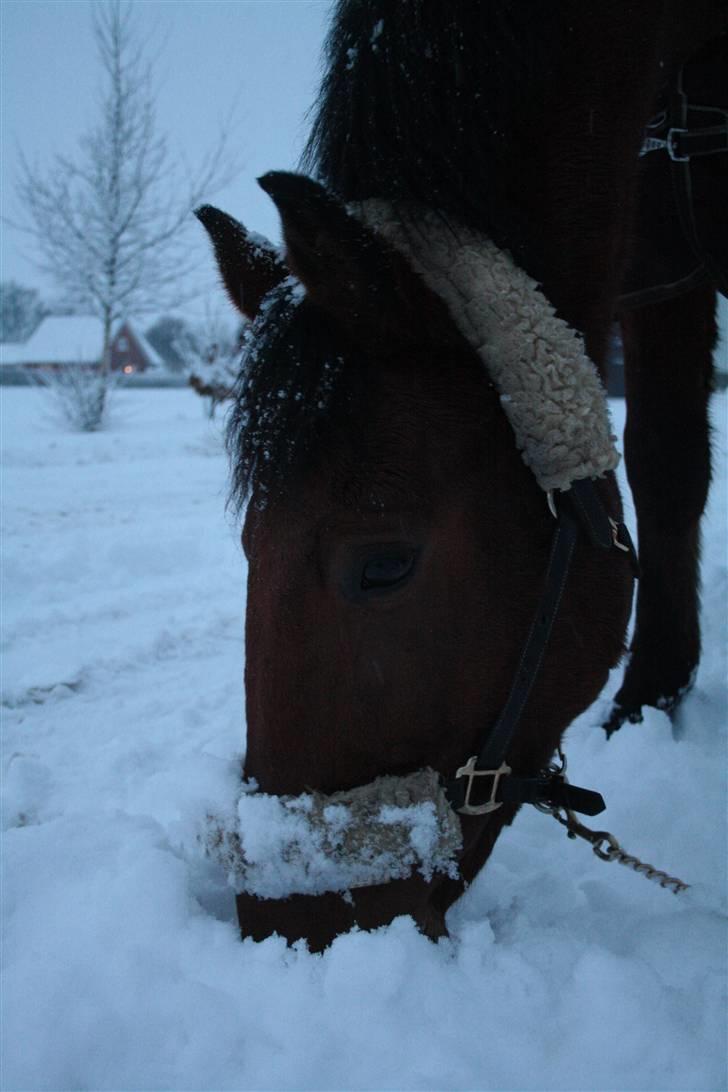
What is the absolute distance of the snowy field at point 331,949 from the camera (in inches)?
55.5

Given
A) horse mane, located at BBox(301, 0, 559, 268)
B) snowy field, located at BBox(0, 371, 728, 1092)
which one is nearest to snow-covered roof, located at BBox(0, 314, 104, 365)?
snowy field, located at BBox(0, 371, 728, 1092)

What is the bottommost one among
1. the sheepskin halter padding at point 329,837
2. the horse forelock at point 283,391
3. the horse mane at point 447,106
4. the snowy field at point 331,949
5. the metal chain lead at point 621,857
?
the snowy field at point 331,949

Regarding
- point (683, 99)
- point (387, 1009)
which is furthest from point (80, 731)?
point (683, 99)

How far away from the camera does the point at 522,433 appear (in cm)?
160

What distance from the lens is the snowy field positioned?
1.41 m

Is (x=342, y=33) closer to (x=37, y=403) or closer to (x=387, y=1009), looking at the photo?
(x=387, y=1009)

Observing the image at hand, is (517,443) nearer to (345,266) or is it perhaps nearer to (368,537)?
(368,537)

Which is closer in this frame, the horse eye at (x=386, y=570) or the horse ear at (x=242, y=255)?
the horse eye at (x=386, y=570)

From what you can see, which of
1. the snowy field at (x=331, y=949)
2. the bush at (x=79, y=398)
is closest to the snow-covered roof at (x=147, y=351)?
the bush at (x=79, y=398)

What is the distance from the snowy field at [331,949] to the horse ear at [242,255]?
56 cm

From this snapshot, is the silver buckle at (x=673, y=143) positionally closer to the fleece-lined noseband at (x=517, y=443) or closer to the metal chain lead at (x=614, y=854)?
the fleece-lined noseband at (x=517, y=443)

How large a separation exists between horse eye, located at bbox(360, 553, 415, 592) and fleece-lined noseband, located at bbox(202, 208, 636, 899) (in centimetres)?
38

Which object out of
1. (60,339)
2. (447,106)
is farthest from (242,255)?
(60,339)

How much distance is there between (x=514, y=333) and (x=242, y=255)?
2.26 ft
